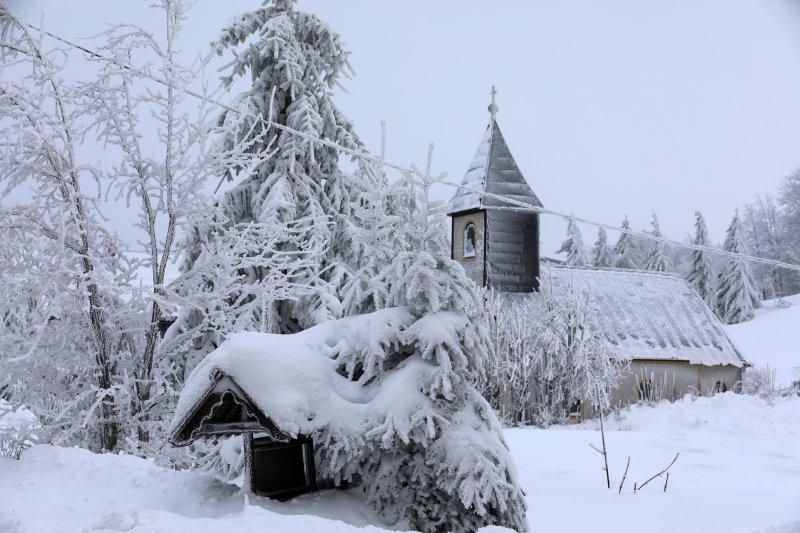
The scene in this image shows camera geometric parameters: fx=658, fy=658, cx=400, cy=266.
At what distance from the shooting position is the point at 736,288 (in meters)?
44.1

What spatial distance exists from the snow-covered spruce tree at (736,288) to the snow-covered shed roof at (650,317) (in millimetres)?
18452

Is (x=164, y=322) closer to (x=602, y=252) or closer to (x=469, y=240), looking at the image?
(x=469, y=240)

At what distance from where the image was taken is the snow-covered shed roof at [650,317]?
23.7 meters

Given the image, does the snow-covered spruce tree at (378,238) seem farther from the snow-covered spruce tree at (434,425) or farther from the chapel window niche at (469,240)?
the chapel window niche at (469,240)

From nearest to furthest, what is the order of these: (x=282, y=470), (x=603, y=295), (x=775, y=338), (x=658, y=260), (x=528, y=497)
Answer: (x=282, y=470) → (x=528, y=497) → (x=603, y=295) → (x=775, y=338) → (x=658, y=260)

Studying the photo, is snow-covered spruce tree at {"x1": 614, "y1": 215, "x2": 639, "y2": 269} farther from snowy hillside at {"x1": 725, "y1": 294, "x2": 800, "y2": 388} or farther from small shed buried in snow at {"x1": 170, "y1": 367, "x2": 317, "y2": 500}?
small shed buried in snow at {"x1": 170, "y1": 367, "x2": 317, "y2": 500}

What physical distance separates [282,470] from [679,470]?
8.45 meters

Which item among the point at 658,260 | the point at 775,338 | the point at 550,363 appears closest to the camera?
the point at 550,363

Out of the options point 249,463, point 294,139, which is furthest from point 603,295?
point 249,463

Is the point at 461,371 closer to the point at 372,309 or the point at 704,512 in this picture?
the point at 372,309

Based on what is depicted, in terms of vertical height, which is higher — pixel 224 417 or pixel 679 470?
pixel 224 417

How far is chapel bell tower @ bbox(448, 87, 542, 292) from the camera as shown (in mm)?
24172

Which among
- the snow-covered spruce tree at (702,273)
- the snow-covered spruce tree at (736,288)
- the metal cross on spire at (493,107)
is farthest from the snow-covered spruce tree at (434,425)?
the snow-covered spruce tree at (702,273)

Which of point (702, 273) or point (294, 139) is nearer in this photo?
point (294, 139)
